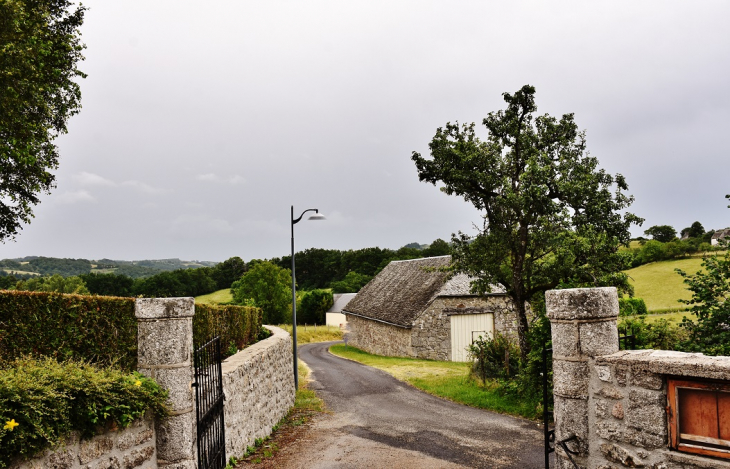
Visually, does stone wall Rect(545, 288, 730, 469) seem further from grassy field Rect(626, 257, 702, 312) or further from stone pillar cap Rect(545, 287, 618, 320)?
grassy field Rect(626, 257, 702, 312)

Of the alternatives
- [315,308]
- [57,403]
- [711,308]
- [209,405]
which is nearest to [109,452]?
[57,403]

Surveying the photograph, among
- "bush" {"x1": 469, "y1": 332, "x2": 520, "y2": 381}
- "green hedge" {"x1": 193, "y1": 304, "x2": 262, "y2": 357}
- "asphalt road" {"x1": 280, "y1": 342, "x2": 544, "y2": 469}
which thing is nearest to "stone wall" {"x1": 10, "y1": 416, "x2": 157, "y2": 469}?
"asphalt road" {"x1": 280, "y1": 342, "x2": 544, "y2": 469}

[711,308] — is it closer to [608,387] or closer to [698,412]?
[608,387]

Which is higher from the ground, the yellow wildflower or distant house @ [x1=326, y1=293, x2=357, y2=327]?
the yellow wildflower

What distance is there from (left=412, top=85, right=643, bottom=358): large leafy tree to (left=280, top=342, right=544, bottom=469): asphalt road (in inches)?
135

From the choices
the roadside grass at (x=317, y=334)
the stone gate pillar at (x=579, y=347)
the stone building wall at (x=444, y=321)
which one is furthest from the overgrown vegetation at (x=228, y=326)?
the roadside grass at (x=317, y=334)

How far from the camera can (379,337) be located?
102 feet

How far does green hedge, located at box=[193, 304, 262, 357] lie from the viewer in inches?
361

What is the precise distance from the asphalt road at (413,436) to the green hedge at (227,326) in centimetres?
279

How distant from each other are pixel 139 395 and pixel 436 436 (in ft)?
23.1

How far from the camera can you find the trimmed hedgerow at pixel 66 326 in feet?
20.0

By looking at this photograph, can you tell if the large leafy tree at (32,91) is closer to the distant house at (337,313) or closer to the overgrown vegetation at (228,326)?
the overgrown vegetation at (228,326)

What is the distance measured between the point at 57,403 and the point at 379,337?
28.1 metres

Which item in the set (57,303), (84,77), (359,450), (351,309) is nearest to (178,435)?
(57,303)
